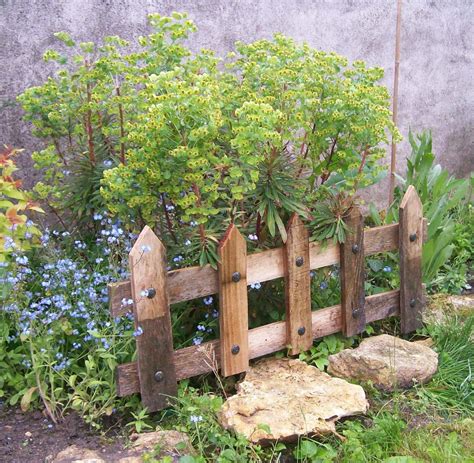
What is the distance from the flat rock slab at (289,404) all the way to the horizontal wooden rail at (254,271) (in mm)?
506

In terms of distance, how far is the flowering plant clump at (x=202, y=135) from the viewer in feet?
10.3

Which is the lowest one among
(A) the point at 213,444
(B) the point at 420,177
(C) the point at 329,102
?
(A) the point at 213,444

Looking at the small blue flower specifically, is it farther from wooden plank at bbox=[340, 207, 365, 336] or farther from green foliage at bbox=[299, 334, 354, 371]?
wooden plank at bbox=[340, 207, 365, 336]

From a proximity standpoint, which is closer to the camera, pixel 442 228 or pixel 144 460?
pixel 144 460

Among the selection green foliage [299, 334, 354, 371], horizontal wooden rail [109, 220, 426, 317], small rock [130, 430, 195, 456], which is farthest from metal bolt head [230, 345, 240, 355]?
small rock [130, 430, 195, 456]

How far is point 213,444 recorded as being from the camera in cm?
314

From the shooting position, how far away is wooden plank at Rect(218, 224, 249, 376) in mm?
3371

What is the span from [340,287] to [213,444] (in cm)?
137

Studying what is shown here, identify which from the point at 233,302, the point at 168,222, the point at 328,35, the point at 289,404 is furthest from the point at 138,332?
the point at 328,35

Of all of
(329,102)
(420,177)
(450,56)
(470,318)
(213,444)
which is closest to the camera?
(213,444)

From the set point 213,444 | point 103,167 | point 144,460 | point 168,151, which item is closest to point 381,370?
point 213,444

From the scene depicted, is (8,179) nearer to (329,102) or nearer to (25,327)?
(25,327)

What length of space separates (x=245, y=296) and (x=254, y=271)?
0.47 ft

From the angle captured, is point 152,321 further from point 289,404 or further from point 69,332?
point 289,404
